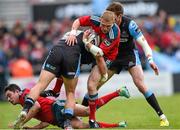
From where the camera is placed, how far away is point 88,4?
3167cm

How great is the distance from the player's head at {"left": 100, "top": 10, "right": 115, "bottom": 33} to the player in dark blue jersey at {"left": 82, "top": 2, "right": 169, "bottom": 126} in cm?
87

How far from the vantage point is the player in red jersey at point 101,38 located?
42.9 feet

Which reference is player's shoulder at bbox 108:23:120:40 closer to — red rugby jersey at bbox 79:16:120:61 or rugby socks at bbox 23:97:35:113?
red rugby jersey at bbox 79:16:120:61

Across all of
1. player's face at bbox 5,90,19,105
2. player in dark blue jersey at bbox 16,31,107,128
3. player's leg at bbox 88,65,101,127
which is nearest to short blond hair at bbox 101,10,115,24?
player in dark blue jersey at bbox 16,31,107,128

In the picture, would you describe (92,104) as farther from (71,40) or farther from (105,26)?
(105,26)

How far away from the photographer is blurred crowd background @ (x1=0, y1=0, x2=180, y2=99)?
26.5m

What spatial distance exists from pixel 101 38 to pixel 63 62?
1.06 metres

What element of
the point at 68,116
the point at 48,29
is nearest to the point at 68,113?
the point at 68,116

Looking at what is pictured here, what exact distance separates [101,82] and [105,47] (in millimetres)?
893

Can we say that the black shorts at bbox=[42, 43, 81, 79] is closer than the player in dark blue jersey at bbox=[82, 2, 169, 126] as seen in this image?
Yes

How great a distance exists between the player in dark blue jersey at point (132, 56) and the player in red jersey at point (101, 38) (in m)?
0.51

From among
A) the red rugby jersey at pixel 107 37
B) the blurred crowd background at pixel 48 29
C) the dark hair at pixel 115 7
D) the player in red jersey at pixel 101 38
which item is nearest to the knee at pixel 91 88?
the player in red jersey at pixel 101 38

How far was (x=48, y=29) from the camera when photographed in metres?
28.5

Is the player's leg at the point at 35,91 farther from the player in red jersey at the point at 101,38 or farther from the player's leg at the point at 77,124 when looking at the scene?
the player's leg at the point at 77,124
